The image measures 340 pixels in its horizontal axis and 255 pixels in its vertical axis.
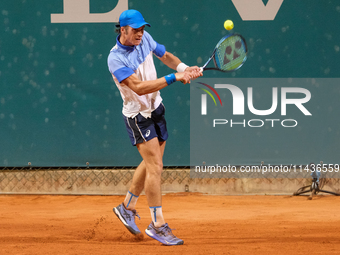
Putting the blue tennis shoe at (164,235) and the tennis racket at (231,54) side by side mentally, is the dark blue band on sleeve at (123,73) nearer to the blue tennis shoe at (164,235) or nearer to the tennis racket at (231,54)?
the tennis racket at (231,54)

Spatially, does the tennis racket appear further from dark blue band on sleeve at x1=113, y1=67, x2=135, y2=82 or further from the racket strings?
dark blue band on sleeve at x1=113, y1=67, x2=135, y2=82

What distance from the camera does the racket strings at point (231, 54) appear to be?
364cm

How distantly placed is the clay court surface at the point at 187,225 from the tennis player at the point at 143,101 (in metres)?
0.21

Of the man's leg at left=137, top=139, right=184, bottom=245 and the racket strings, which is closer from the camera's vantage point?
the man's leg at left=137, top=139, right=184, bottom=245

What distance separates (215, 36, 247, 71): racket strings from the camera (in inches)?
143

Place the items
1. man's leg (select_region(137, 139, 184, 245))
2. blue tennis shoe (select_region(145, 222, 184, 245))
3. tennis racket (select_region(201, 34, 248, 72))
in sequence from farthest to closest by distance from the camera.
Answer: tennis racket (select_region(201, 34, 248, 72)), man's leg (select_region(137, 139, 184, 245)), blue tennis shoe (select_region(145, 222, 184, 245))

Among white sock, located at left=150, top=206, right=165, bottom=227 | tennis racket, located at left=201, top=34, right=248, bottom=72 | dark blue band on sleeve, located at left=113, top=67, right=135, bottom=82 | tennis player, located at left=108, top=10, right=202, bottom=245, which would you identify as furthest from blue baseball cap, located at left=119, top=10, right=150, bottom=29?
white sock, located at left=150, top=206, right=165, bottom=227

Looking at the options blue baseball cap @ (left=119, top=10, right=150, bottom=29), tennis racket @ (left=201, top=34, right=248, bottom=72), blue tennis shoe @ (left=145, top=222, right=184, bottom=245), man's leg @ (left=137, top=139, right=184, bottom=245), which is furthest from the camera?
tennis racket @ (left=201, top=34, right=248, bottom=72)

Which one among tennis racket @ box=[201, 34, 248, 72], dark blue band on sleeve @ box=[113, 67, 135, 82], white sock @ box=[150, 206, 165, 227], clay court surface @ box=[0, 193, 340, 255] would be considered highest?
tennis racket @ box=[201, 34, 248, 72]

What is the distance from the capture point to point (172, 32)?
17.7ft

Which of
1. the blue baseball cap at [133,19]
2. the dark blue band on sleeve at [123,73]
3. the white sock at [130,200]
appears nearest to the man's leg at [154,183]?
the white sock at [130,200]

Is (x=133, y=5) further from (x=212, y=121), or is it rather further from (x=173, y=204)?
(x=173, y=204)

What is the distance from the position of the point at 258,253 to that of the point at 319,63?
10.0 feet

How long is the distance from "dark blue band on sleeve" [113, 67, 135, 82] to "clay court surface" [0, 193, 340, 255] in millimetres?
1207
